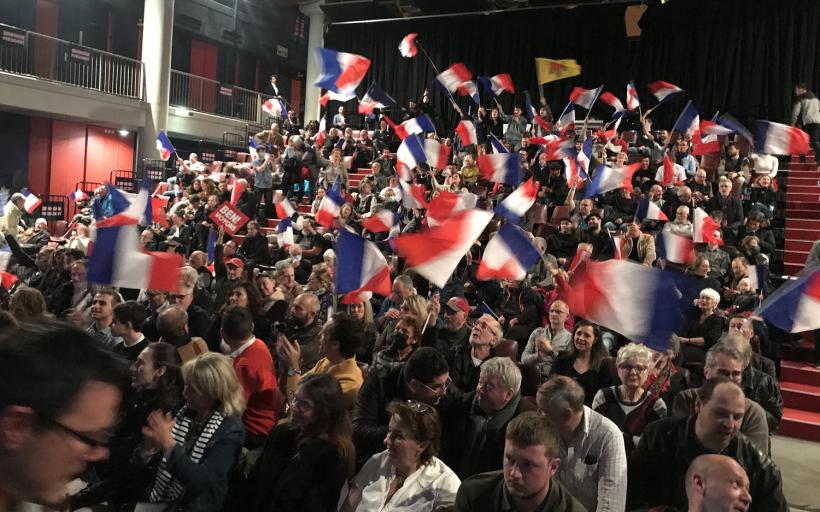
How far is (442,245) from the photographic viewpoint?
16.2 ft

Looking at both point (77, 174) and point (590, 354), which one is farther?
point (77, 174)

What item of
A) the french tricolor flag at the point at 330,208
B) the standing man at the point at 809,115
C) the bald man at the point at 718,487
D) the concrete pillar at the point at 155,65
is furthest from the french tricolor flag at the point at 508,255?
the concrete pillar at the point at 155,65

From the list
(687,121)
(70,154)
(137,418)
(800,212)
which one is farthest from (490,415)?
(70,154)

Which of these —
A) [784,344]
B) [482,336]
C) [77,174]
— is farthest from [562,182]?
[77,174]

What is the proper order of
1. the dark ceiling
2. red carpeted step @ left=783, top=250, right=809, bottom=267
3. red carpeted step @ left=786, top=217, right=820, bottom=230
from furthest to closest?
the dark ceiling
red carpeted step @ left=786, top=217, right=820, bottom=230
red carpeted step @ left=783, top=250, right=809, bottom=267

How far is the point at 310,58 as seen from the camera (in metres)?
25.2

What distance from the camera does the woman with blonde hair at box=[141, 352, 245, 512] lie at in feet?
10.7

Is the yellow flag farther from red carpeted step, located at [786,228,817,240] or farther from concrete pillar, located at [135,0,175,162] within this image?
concrete pillar, located at [135,0,175,162]

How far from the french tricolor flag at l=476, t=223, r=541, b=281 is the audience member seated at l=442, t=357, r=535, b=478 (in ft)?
6.24

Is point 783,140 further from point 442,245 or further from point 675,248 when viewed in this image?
point 442,245

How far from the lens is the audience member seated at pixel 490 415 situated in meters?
3.57

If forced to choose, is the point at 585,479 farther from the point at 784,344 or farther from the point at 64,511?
the point at 784,344

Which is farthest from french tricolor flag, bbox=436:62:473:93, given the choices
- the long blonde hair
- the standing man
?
the long blonde hair

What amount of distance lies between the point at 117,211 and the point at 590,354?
5523mm
